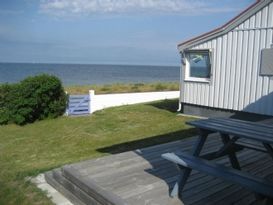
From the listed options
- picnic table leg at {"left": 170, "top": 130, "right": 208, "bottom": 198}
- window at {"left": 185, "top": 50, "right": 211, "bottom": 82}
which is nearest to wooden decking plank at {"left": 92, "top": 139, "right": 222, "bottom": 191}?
picnic table leg at {"left": 170, "top": 130, "right": 208, "bottom": 198}

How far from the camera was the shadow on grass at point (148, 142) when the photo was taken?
6395mm

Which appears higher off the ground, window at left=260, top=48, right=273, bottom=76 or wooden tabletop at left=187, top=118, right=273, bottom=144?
window at left=260, top=48, right=273, bottom=76

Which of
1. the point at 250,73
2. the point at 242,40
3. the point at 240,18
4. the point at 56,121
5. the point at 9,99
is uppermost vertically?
the point at 240,18

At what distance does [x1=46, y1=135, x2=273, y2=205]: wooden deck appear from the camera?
3.33 m

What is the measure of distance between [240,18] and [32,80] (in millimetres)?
6423

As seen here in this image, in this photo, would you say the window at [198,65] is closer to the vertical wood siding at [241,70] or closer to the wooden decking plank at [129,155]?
the vertical wood siding at [241,70]

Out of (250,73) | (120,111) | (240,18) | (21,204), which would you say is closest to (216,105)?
(250,73)

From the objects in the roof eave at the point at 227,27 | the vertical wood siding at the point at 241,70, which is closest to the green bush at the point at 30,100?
the roof eave at the point at 227,27

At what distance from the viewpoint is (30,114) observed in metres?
10.1

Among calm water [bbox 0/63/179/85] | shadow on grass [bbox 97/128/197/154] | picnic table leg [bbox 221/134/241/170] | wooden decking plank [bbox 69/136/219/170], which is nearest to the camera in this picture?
picnic table leg [bbox 221/134/241/170]

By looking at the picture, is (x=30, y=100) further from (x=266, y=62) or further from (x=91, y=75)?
(x=91, y=75)

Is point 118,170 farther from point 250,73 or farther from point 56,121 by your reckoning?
point 56,121

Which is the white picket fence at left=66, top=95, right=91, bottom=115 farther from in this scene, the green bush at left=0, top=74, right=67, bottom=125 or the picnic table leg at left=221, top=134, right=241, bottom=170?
the picnic table leg at left=221, top=134, right=241, bottom=170

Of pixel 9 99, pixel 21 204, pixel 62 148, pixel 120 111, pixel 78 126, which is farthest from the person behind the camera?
pixel 120 111
